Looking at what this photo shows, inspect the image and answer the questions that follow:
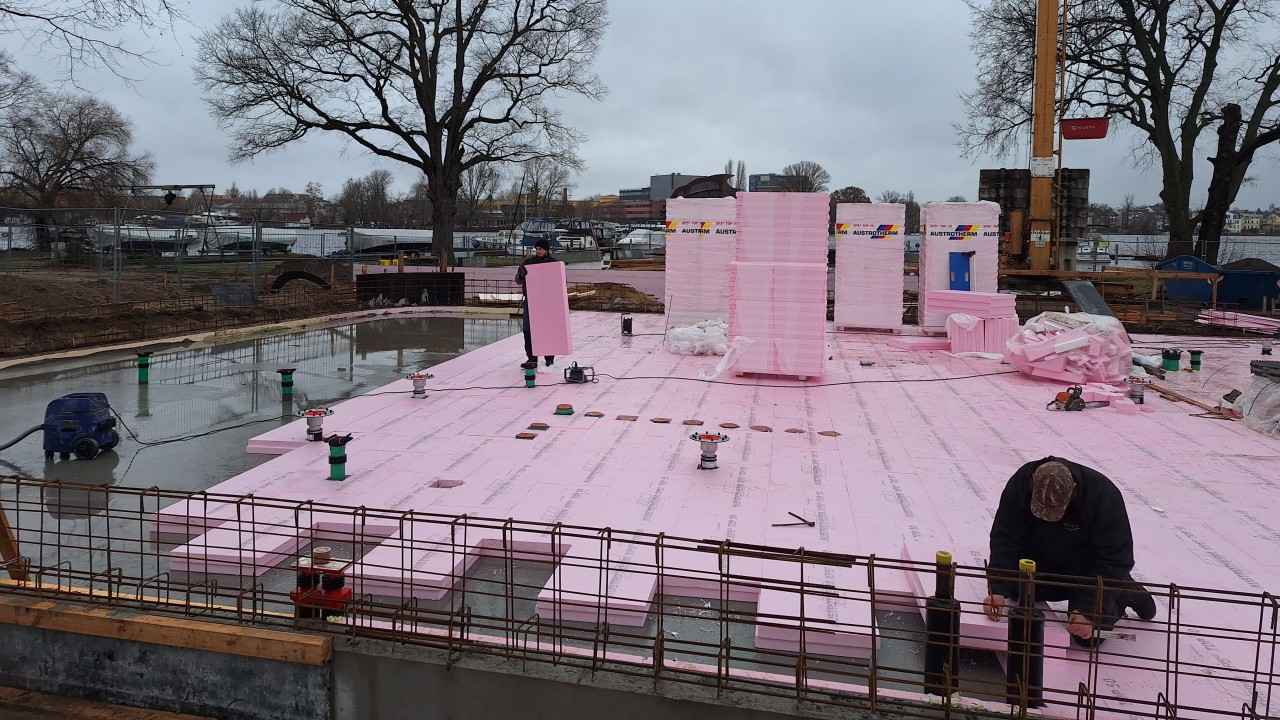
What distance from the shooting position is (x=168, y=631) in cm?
423

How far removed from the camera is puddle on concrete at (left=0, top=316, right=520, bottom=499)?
764cm

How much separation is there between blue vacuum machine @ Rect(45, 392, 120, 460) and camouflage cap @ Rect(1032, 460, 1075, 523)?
8.02 m

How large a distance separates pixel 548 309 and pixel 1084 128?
56.9 feet

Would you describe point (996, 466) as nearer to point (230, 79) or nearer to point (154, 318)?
point (154, 318)

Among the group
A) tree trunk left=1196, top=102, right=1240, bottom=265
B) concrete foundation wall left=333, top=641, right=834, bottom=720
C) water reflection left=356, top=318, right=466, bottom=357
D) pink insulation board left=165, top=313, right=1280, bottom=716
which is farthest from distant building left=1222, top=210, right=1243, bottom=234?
concrete foundation wall left=333, top=641, right=834, bottom=720

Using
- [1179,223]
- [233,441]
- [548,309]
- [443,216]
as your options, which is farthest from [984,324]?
[443,216]

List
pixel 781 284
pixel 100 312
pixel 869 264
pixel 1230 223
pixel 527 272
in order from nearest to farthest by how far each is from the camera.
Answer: pixel 781 284, pixel 527 272, pixel 869 264, pixel 100 312, pixel 1230 223

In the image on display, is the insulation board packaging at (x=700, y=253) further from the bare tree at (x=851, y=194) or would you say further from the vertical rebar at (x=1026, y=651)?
the bare tree at (x=851, y=194)

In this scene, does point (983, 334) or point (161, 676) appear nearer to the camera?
point (161, 676)

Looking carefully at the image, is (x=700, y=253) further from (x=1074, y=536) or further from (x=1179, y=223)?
(x=1179, y=223)

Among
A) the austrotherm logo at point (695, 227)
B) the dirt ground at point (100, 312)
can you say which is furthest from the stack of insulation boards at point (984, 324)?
the dirt ground at point (100, 312)

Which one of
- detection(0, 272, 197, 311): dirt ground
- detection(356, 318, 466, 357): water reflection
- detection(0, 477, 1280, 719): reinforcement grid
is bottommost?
detection(0, 477, 1280, 719): reinforcement grid

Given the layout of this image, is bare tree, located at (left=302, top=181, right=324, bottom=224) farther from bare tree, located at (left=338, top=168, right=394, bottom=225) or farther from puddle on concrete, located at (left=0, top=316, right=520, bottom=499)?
puddle on concrete, located at (left=0, top=316, right=520, bottom=499)

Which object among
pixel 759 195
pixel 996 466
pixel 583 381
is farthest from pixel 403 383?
pixel 996 466
